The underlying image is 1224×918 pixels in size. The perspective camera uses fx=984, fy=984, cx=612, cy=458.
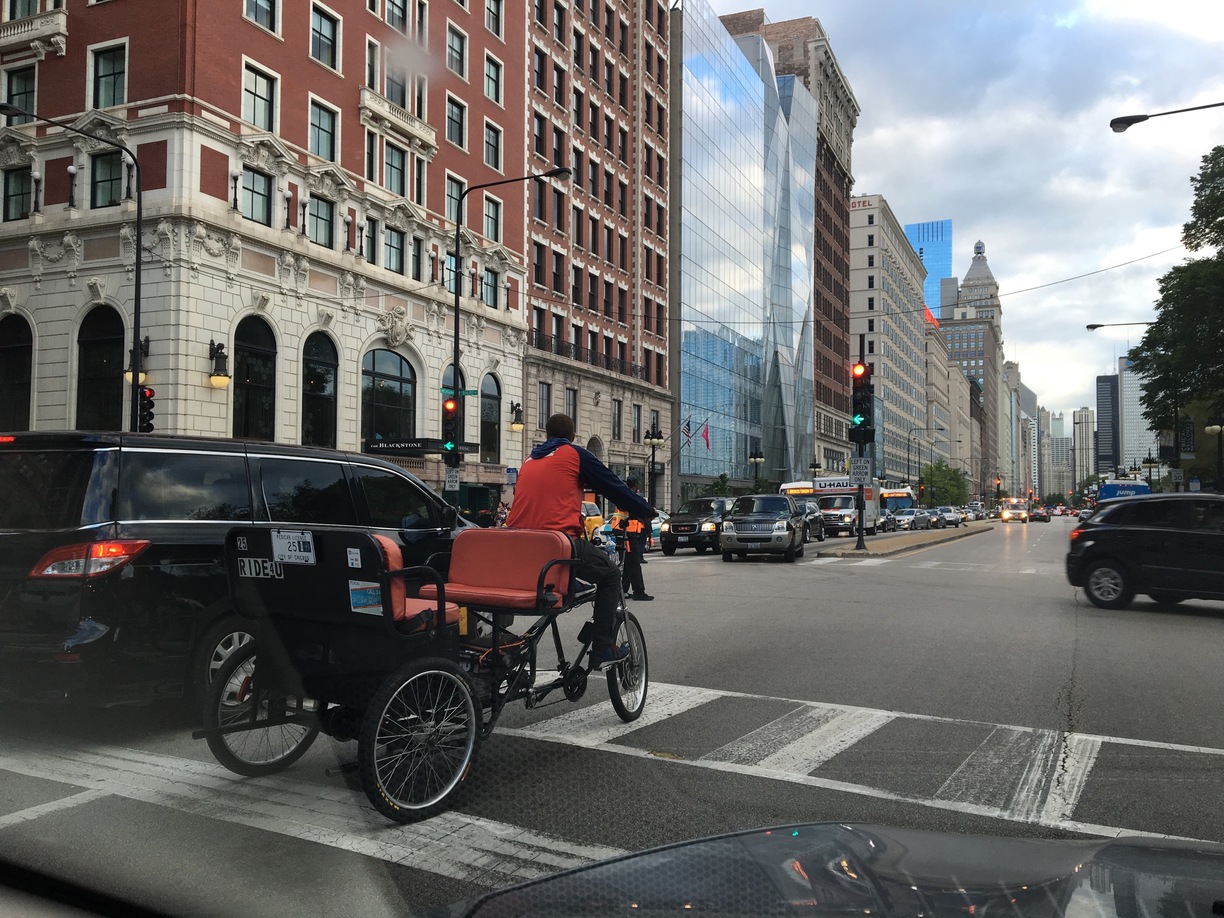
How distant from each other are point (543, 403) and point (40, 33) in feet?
80.4

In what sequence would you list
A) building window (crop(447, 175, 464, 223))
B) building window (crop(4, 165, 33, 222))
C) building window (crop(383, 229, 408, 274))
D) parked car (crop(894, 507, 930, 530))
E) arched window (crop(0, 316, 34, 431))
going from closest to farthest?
1. arched window (crop(0, 316, 34, 431))
2. building window (crop(4, 165, 33, 222))
3. building window (crop(383, 229, 408, 274))
4. building window (crop(447, 175, 464, 223))
5. parked car (crop(894, 507, 930, 530))

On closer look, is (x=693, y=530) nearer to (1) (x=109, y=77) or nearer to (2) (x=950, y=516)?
(1) (x=109, y=77)

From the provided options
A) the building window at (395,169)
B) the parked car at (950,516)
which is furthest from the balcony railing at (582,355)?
the parked car at (950,516)

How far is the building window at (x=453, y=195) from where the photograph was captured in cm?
4019

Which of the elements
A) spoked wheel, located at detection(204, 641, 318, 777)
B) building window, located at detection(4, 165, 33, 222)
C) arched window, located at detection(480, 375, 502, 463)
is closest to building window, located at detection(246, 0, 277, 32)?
building window, located at detection(4, 165, 33, 222)

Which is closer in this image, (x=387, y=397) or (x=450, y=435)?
(x=450, y=435)

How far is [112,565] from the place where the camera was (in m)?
5.87

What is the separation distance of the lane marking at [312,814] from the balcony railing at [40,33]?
30731 millimetres

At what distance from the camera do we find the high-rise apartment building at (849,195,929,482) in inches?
4975

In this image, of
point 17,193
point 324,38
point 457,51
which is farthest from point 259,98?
point 457,51

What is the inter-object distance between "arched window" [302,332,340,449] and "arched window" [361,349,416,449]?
150 centimetres

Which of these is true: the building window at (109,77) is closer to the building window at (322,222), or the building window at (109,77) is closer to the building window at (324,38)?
the building window at (324,38)

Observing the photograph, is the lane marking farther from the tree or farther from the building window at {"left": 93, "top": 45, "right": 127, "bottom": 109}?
the tree

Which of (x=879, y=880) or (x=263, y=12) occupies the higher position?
(x=263, y=12)
